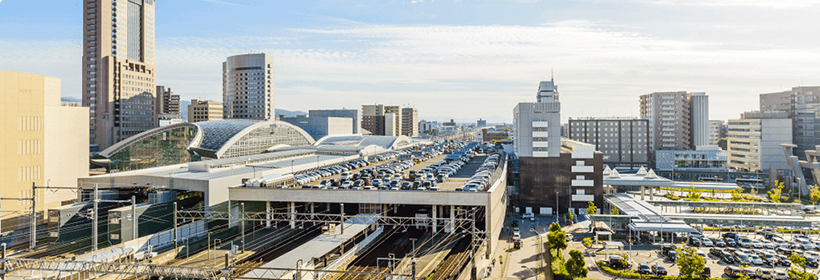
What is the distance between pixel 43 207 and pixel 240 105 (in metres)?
55.0

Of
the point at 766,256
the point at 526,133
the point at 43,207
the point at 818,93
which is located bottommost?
the point at 766,256

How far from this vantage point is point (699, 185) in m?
39.3

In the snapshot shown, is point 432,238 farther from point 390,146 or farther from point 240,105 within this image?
point 240,105

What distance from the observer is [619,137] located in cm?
5484

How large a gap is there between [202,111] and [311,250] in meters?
65.5

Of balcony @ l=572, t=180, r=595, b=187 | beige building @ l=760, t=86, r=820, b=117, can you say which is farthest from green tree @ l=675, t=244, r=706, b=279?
beige building @ l=760, t=86, r=820, b=117

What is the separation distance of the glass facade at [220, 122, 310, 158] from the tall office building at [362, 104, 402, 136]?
51081 mm

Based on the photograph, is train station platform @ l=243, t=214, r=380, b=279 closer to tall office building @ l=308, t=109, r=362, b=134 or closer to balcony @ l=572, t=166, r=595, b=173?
balcony @ l=572, t=166, r=595, b=173

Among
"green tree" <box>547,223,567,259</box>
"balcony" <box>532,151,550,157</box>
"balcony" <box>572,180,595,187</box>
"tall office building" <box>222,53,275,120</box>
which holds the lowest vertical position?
"green tree" <box>547,223,567,259</box>

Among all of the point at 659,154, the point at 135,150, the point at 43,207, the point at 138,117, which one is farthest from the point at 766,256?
the point at 138,117

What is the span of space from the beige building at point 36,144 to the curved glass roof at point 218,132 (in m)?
12.5

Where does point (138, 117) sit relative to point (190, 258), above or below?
above

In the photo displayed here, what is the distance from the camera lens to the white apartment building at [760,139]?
44.4 m

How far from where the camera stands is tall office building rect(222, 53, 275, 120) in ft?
246
